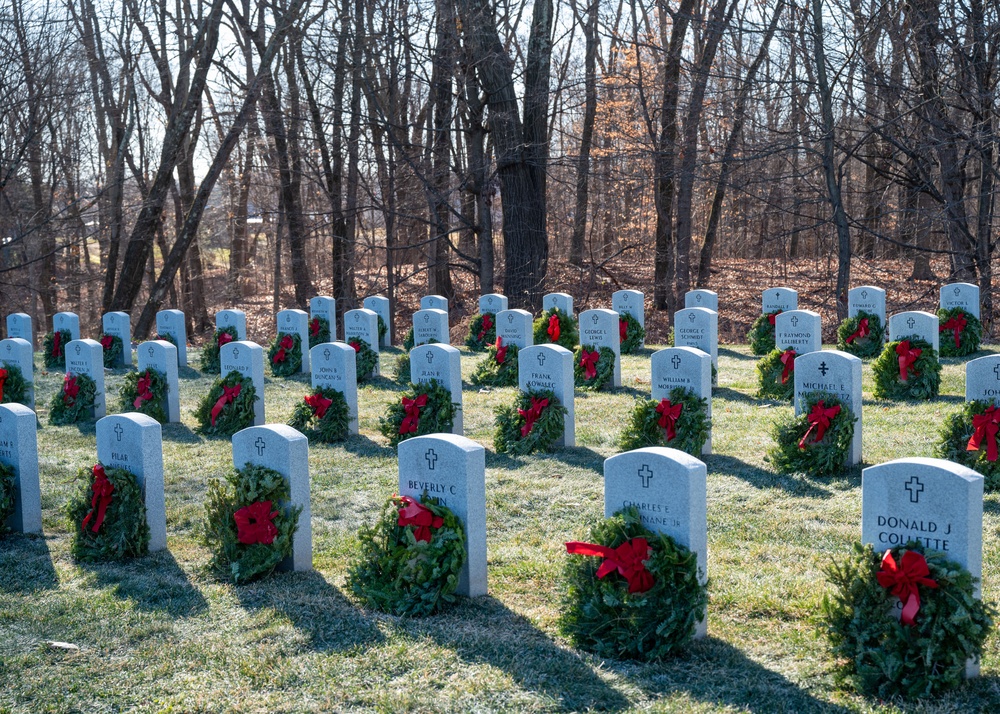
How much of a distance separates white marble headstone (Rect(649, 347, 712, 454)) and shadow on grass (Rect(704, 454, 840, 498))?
0.28 m

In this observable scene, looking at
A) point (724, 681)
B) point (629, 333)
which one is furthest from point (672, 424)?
point (629, 333)

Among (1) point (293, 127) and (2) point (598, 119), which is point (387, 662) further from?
(2) point (598, 119)

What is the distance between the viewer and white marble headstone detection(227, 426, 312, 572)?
5.88 metres

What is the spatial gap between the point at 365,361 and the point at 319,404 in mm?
3162

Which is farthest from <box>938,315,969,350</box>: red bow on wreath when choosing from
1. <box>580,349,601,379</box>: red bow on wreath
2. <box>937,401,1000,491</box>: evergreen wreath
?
<box>937,401,1000,491</box>: evergreen wreath

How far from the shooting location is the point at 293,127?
22.1 meters

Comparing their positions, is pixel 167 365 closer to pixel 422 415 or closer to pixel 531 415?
pixel 422 415

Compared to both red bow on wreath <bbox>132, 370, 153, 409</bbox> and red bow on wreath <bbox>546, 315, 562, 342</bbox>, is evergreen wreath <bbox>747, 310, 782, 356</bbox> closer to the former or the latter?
red bow on wreath <bbox>546, 315, 562, 342</bbox>

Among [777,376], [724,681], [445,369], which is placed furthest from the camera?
[777,376]

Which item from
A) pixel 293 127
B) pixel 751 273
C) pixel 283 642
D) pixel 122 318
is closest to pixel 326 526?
pixel 283 642

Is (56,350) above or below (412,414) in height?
above

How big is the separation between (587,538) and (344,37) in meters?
14.9

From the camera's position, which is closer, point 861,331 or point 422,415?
point 422,415

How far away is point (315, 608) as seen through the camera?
5.25 metres
